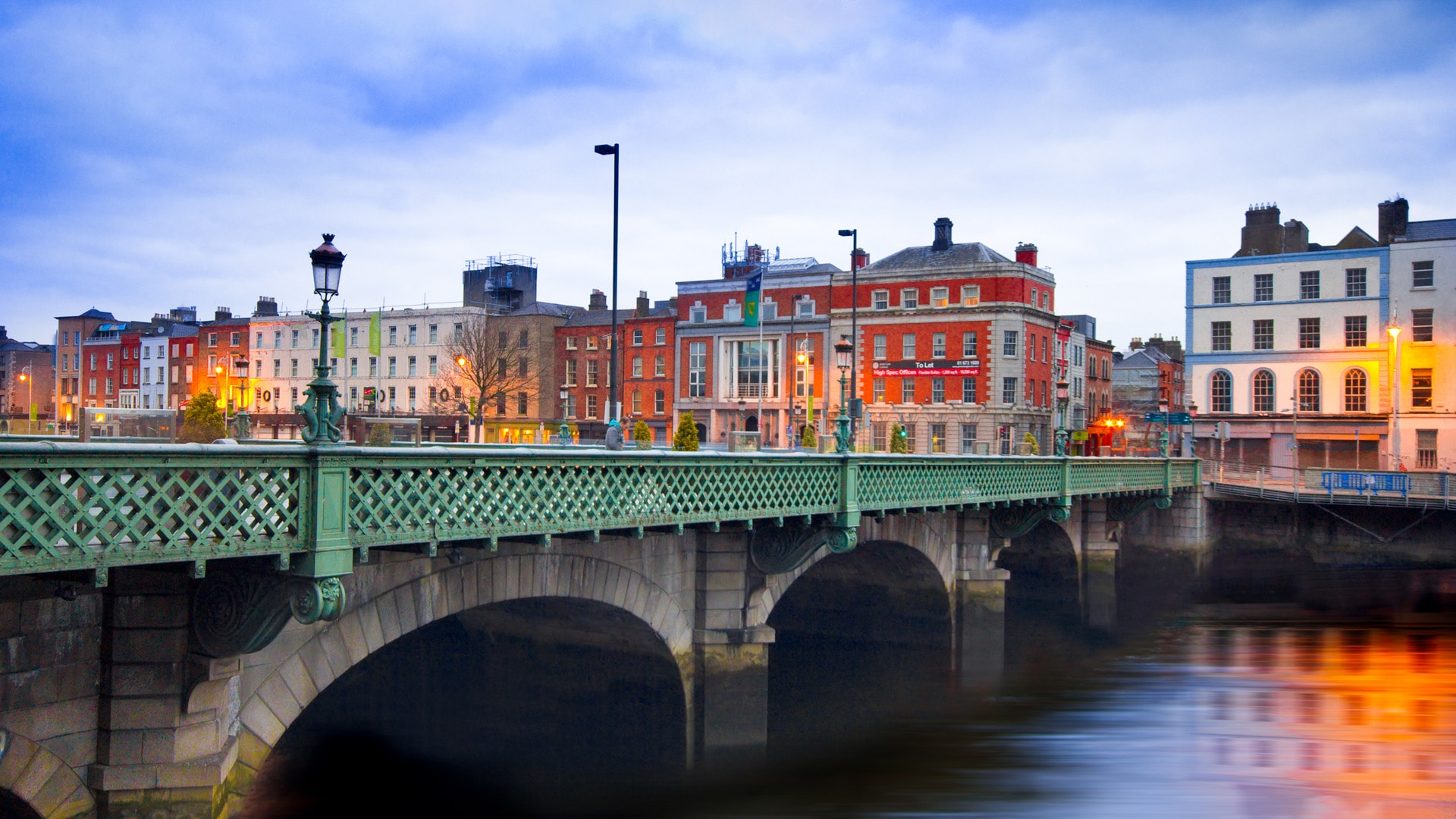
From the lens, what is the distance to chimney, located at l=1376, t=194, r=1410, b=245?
62.8 metres

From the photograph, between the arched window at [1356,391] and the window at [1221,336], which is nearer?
the arched window at [1356,391]

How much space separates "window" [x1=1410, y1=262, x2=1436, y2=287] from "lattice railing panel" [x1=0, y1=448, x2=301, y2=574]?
208 ft

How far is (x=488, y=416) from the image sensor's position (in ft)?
290

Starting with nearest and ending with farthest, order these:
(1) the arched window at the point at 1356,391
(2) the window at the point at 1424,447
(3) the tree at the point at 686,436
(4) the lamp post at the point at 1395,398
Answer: (3) the tree at the point at 686,436
(4) the lamp post at the point at 1395,398
(2) the window at the point at 1424,447
(1) the arched window at the point at 1356,391

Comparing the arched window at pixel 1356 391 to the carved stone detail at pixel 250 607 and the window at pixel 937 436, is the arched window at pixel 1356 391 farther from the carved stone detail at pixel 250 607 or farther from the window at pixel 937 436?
the carved stone detail at pixel 250 607

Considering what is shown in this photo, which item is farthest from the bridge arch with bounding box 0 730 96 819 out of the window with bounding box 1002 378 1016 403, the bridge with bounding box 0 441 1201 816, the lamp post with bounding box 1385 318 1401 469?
the window with bounding box 1002 378 1016 403

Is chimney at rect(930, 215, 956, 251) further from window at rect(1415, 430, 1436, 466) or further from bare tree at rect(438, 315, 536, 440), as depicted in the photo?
bare tree at rect(438, 315, 536, 440)

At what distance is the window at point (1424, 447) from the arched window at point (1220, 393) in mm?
9399

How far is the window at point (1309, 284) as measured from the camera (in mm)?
62531

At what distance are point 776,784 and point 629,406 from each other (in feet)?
214

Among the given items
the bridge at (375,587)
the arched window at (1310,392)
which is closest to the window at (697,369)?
the arched window at (1310,392)

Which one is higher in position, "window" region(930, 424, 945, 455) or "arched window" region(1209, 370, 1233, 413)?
"arched window" region(1209, 370, 1233, 413)

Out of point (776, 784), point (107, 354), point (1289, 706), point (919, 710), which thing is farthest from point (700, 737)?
point (107, 354)

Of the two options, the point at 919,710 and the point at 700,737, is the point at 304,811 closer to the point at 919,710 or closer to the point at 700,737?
the point at 700,737
